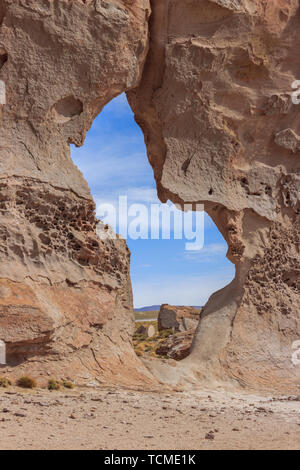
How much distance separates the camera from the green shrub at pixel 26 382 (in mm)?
6895

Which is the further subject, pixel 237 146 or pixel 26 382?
pixel 237 146

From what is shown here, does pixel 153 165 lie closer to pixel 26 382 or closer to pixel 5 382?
pixel 26 382

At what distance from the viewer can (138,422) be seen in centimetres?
570

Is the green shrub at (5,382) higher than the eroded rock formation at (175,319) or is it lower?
lower

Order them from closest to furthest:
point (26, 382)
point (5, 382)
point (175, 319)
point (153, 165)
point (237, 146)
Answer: point (5, 382) → point (26, 382) → point (237, 146) → point (153, 165) → point (175, 319)

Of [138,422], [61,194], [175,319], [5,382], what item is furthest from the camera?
[175,319]

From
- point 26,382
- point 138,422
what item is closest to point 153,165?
point 26,382

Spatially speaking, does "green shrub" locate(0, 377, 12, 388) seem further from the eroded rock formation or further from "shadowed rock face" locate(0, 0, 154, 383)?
the eroded rock formation

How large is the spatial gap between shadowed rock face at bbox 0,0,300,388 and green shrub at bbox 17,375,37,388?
11.7 inches


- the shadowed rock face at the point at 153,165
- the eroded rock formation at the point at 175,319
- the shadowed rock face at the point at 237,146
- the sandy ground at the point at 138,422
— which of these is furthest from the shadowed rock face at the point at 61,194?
the eroded rock formation at the point at 175,319

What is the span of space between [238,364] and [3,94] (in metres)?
5.96

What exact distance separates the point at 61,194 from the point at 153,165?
2.82m

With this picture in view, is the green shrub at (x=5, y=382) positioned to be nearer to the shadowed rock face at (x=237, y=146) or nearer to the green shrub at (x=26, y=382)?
the green shrub at (x=26, y=382)

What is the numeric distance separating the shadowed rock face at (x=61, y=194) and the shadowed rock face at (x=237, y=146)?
50.0 inches
